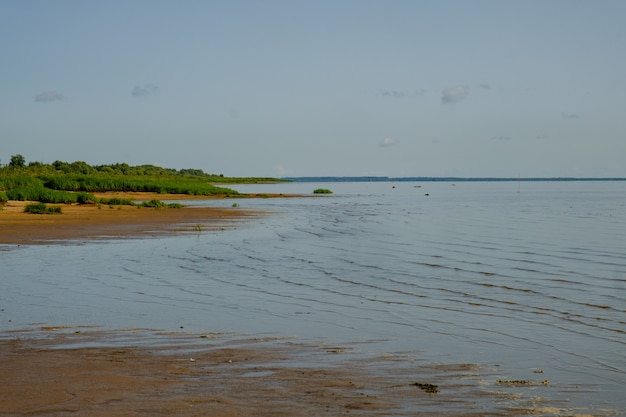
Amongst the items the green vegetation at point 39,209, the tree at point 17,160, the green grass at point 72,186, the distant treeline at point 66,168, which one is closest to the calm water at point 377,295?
the green vegetation at point 39,209

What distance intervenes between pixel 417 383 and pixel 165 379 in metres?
2.74

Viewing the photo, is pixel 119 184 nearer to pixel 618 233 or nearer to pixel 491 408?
pixel 618 233

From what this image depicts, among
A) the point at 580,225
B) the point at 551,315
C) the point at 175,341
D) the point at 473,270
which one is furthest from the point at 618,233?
the point at 175,341

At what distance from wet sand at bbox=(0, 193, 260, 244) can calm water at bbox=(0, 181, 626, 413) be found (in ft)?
11.9

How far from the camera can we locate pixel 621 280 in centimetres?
1712

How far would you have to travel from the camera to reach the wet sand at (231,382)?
273 inches

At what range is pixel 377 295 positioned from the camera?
15.1 meters

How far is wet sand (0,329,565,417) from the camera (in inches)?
273

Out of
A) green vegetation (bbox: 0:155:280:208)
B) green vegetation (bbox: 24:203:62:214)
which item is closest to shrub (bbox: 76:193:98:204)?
green vegetation (bbox: 0:155:280:208)

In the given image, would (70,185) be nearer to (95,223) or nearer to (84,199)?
(84,199)

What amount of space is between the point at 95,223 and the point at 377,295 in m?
25.0

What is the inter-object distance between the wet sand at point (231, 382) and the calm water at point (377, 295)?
900 mm

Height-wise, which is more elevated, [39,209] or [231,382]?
[39,209]

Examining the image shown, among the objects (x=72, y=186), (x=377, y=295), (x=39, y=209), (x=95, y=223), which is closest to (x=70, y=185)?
(x=72, y=186)
